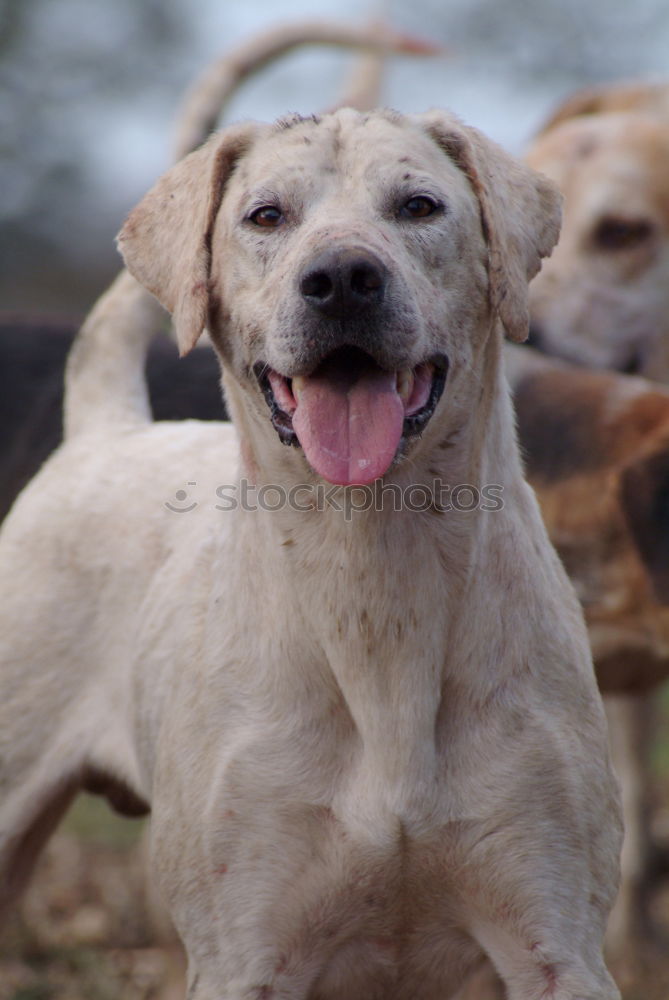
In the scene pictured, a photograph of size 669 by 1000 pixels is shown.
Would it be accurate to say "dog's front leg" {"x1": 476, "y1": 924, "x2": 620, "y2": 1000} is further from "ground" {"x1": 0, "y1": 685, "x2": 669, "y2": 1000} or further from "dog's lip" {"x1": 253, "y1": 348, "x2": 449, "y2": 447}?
"ground" {"x1": 0, "y1": 685, "x2": 669, "y2": 1000}

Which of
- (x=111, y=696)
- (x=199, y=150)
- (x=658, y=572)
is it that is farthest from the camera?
(x=658, y=572)

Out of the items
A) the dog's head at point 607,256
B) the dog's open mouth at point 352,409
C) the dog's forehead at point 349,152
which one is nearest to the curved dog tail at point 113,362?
the dog's forehead at point 349,152

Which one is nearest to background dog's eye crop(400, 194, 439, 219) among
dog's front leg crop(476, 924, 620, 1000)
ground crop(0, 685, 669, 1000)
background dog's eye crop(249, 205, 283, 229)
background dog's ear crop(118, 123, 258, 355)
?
background dog's eye crop(249, 205, 283, 229)

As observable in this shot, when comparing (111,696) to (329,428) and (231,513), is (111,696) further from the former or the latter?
(329,428)

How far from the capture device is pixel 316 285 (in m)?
2.53

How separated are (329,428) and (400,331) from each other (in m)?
0.22

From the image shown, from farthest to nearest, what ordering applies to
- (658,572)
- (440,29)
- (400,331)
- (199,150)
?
1. (440,29)
2. (658,572)
3. (199,150)
4. (400,331)

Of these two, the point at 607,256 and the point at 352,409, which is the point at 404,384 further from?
the point at 607,256

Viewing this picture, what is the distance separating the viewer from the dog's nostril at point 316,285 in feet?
8.23

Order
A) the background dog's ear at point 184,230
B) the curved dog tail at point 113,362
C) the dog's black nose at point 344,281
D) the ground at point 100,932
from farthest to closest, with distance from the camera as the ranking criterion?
the ground at point 100,932, the curved dog tail at point 113,362, the background dog's ear at point 184,230, the dog's black nose at point 344,281

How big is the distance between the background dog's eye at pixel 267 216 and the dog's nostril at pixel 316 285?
0.32 metres

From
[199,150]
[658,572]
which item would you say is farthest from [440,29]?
[199,150]

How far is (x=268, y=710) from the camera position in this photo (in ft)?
9.38

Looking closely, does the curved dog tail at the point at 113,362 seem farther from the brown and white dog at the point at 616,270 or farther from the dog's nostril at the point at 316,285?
the brown and white dog at the point at 616,270
